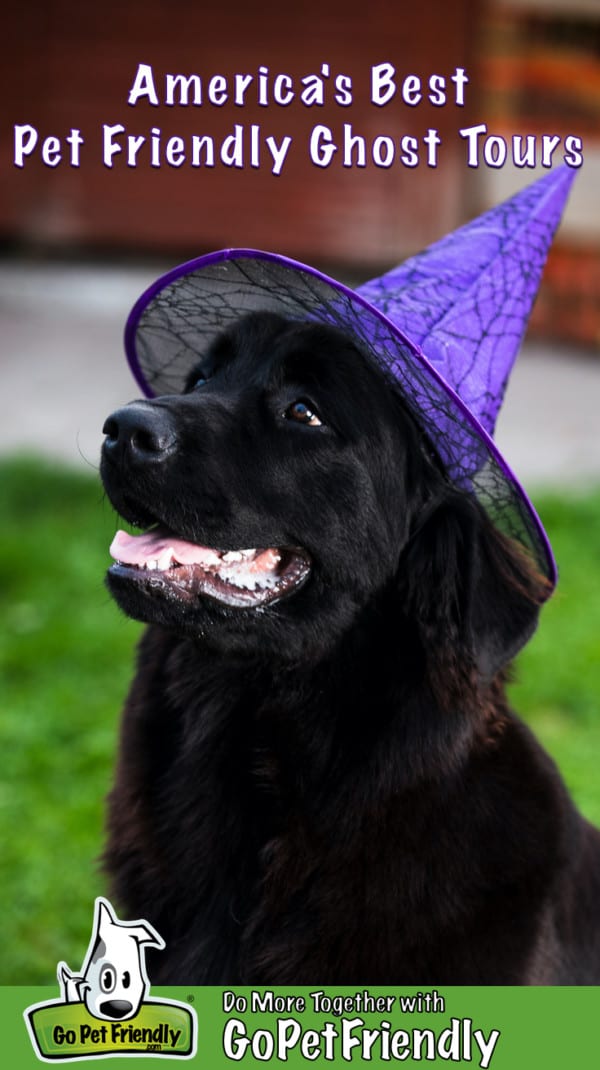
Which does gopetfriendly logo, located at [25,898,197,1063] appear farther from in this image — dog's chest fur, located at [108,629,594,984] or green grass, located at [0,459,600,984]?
green grass, located at [0,459,600,984]

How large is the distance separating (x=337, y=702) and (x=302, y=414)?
52 cm

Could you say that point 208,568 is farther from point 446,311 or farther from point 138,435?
point 446,311

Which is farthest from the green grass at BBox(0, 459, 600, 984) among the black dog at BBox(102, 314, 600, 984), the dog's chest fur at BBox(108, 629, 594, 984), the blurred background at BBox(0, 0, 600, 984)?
the black dog at BBox(102, 314, 600, 984)

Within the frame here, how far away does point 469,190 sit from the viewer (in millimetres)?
8078

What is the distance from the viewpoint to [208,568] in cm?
224

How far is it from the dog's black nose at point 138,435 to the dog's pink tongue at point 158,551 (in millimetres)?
193

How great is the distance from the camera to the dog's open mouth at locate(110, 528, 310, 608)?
218 centimetres

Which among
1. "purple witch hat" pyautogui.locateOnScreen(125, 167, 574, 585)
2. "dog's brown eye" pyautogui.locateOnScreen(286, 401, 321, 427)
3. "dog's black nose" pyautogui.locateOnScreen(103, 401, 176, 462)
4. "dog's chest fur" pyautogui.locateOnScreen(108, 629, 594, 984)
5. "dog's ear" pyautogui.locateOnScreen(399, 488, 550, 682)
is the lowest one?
"dog's chest fur" pyautogui.locateOnScreen(108, 629, 594, 984)

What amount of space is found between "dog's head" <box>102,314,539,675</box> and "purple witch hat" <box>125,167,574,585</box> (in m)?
0.07

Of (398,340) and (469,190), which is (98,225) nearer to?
(469,190)

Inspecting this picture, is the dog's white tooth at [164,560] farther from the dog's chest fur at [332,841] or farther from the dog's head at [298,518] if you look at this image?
the dog's chest fur at [332,841]

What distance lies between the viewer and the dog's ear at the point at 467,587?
226cm

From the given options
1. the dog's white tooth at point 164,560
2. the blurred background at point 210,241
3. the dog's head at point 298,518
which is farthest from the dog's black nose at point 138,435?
the blurred background at point 210,241

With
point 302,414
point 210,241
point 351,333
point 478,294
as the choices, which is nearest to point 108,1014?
point 302,414
